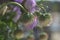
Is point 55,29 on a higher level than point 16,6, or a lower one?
lower

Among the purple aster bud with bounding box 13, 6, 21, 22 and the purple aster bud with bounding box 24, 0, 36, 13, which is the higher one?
the purple aster bud with bounding box 24, 0, 36, 13

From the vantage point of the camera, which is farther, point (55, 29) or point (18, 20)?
point (55, 29)

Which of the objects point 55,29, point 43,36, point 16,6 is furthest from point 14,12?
point 55,29

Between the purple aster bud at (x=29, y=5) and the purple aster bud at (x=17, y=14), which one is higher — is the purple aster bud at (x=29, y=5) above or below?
above

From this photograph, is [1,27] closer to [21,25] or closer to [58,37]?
[21,25]

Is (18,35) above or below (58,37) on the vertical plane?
above

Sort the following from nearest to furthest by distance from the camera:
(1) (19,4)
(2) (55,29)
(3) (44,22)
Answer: (1) (19,4) → (3) (44,22) → (2) (55,29)

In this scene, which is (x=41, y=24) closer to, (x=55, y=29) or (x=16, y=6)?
(x=16, y=6)

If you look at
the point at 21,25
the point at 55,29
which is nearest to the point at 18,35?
the point at 21,25

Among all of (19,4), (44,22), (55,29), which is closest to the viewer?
(19,4)
